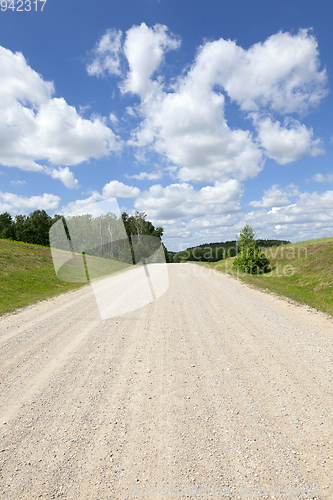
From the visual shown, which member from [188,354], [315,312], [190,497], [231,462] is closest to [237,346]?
[188,354]

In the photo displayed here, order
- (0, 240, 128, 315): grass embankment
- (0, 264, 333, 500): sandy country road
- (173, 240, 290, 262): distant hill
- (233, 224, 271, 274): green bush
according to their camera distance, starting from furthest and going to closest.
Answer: (173, 240, 290, 262): distant hill < (233, 224, 271, 274): green bush < (0, 240, 128, 315): grass embankment < (0, 264, 333, 500): sandy country road

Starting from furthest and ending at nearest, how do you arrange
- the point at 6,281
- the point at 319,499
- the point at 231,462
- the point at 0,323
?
1. the point at 6,281
2. the point at 0,323
3. the point at 231,462
4. the point at 319,499

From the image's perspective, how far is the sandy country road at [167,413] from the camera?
10.1 feet

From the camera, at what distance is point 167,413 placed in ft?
14.0

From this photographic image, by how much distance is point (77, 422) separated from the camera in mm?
4090

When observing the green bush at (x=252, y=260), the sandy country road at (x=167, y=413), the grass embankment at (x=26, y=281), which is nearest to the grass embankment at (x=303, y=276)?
the green bush at (x=252, y=260)

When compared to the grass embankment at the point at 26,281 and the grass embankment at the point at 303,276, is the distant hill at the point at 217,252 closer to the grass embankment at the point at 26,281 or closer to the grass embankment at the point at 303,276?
the grass embankment at the point at 303,276

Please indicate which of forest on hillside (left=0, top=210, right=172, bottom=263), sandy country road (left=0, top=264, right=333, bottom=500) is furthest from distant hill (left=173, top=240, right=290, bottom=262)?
sandy country road (left=0, top=264, right=333, bottom=500)

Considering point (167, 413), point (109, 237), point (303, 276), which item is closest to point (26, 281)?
point (167, 413)

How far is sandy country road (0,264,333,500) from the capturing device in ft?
10.1

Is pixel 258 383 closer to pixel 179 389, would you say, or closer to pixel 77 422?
pixel 179 389

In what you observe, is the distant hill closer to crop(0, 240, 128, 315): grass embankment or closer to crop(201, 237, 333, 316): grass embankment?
crop(201, 237, 333, 316): grass embankment

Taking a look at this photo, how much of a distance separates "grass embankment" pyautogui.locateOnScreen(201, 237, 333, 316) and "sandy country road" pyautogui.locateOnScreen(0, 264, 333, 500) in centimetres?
655

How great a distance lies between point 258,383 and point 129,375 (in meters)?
2.81
